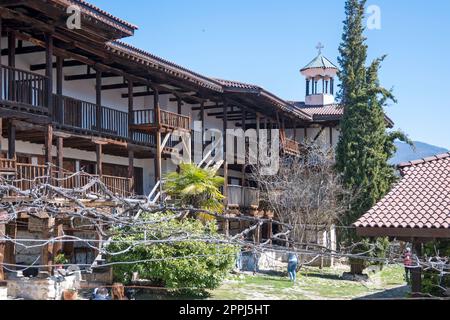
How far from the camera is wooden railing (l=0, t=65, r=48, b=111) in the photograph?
49.8 ft

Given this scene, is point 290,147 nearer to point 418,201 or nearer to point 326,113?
point 326,113

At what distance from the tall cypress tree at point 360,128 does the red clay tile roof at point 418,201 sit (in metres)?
11.8

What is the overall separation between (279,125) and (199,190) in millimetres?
12240

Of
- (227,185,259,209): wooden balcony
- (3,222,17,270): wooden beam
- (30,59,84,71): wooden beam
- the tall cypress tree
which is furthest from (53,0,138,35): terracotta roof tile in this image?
the tall cypress tree

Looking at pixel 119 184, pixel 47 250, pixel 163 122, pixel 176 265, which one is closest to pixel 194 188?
pixel 119 184

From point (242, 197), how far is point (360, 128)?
5.85m

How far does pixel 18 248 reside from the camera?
1983 cm

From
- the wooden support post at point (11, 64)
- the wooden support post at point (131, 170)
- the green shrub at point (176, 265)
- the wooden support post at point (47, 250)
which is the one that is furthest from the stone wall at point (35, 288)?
the wooden support post at point (131, 170)

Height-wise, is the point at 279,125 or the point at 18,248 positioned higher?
the point at 279,125

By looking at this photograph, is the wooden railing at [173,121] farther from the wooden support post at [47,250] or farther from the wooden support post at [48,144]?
the wooden support post at [47,250]

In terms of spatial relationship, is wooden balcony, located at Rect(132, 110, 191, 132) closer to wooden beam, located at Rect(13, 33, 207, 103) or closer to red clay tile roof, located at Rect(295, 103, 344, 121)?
wooden beam, located at Rect(13, 33, 207, 103)

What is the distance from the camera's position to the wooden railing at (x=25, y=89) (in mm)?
15188
